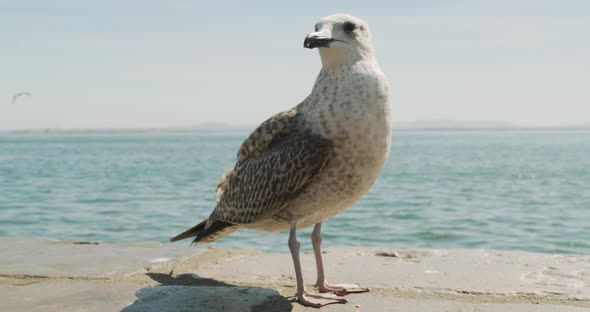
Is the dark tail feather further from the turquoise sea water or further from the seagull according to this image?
the turquoise sea water

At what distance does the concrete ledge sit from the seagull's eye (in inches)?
62.8

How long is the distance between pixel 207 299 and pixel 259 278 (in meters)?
0.69

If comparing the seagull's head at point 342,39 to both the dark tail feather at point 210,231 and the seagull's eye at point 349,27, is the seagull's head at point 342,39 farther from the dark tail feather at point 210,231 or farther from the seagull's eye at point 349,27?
the dark tail feather at point 210,231

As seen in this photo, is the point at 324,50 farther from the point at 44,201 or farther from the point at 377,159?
the point at 44,201

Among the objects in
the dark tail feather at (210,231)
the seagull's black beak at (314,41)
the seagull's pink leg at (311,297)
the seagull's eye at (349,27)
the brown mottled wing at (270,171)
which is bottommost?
the seagull's pink leg at (311,297)

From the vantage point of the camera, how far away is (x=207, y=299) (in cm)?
394

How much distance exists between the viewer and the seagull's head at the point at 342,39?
4098mm

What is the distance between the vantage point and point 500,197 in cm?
2545

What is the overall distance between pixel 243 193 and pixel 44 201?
20386mm

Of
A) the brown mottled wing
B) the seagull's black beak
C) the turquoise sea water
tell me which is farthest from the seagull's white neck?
the turquoise sea water

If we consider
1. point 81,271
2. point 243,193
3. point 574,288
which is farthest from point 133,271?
point 574,288

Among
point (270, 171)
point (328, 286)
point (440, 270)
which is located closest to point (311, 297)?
point (328, 286)

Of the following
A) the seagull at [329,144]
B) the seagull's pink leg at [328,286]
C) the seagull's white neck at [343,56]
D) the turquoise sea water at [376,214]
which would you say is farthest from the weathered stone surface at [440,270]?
the turquoise sea water at [376,214]

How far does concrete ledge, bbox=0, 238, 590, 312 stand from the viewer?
3879 millimetres
